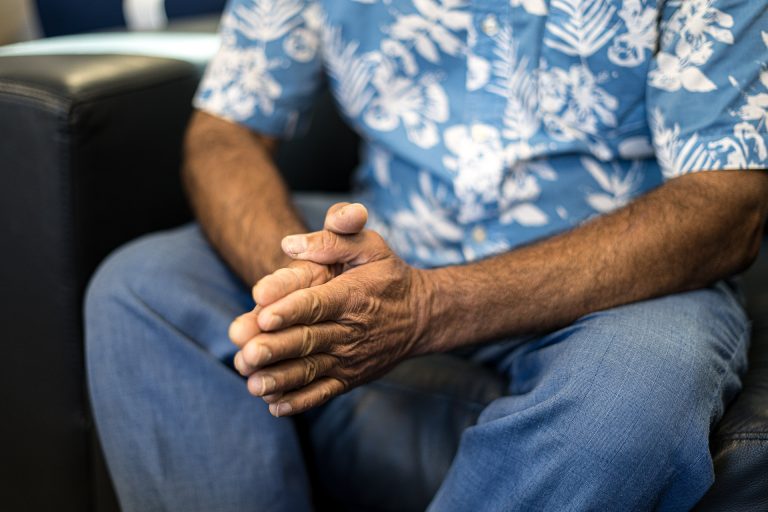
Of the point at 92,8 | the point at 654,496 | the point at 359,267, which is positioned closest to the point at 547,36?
the point at 359,267

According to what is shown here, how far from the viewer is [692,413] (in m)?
0.62

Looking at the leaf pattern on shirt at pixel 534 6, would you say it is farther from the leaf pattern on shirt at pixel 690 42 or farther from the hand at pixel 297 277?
the hand at pixel 297 277

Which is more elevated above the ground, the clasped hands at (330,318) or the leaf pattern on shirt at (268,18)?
the leaf pattern on shirt at (268,18)

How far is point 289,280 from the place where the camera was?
597mm

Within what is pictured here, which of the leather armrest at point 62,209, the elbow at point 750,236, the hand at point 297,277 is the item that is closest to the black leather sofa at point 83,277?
the leather armrest at point 62,209

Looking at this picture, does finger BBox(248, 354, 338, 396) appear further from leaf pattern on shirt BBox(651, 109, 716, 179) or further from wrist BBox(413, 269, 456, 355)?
leaf pattern on shirt BBox(651, 109, 716, 179)

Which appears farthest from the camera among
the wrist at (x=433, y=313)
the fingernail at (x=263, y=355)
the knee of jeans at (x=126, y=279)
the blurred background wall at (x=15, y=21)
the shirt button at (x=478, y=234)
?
the blurred background wall at (x=15, y=21)

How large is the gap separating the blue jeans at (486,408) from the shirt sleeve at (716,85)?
140 millimetres

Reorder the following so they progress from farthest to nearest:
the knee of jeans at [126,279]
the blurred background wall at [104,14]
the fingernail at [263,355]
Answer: the blurred background wall at [104,14] → the knee of jeans at [126,279] → the fingernail at [263,355]

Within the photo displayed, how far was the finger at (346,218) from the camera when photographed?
24.5 inches

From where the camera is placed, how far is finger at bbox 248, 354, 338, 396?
0.57 m

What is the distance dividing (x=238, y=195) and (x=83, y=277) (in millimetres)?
204

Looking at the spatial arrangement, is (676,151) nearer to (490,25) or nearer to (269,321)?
(490,25)

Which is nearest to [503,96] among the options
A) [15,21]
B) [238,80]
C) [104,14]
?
[238,80]
